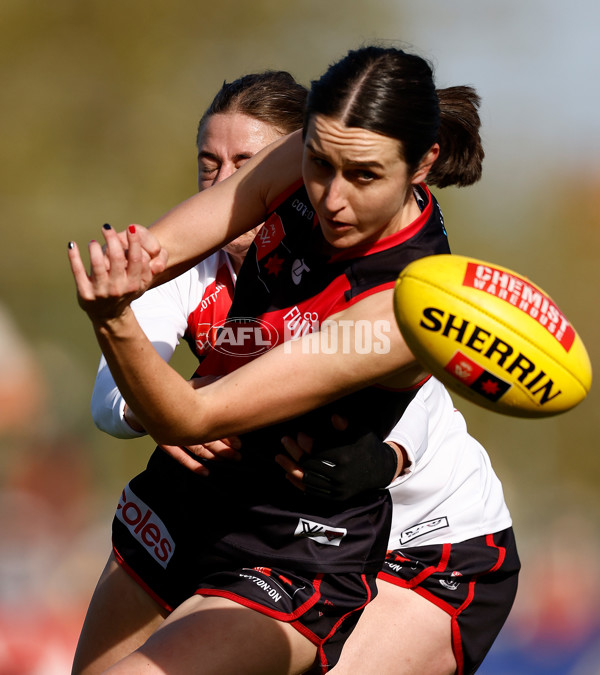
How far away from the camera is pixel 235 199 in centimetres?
224

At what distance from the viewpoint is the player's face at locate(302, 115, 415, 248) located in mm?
1862

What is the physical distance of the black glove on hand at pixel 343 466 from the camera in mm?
2010

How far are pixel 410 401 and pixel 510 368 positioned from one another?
2.37 feet

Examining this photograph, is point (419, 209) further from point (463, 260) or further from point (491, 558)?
point (491, 558)

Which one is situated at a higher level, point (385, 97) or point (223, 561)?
point (385, 97)

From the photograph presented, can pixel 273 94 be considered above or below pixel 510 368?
above

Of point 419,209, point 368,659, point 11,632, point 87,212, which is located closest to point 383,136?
point 419,209

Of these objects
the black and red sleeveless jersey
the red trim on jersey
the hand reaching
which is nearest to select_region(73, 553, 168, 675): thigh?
the red trim on jersey

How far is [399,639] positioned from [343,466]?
77 cm

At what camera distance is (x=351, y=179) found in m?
1.90

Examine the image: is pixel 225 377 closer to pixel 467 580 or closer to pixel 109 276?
pixel 109 276

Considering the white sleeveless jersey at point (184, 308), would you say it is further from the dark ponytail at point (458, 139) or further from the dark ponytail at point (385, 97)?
the dark ponytail at point (385, 97)

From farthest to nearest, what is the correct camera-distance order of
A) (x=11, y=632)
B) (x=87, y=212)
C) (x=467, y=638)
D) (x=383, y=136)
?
(x=87, y=212) < (x=11, y=632) < (x=467, y=638) < (x=383, y=136)

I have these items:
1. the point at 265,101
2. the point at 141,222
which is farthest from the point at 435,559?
the point at 141,222
